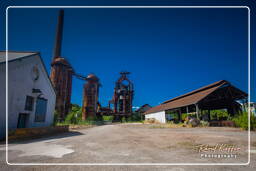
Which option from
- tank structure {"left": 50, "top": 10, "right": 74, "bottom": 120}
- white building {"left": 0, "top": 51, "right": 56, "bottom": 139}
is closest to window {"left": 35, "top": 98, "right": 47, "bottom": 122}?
white building {"left": 0, "top": 51, "right": 56, "bottom": 139}

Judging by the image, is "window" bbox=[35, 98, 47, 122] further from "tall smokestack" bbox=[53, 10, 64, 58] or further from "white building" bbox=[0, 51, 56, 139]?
"tall smokestack" bbox=[53, 10, 64, 58]

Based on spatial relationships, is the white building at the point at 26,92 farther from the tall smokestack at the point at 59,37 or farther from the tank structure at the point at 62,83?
the tall smokestack at the point at 59,37

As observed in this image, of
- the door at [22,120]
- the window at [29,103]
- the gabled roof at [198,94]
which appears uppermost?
the gabled roof at [198,94]

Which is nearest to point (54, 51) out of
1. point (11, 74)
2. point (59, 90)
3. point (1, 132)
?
point (59, 90)

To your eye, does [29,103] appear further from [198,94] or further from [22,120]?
[198,94]

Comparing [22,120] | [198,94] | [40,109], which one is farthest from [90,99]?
[198,94]

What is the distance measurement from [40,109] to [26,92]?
9.36ft

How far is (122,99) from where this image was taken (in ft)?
135

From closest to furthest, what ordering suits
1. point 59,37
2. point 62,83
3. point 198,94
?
point 198,94
point 62,83
point 59,37

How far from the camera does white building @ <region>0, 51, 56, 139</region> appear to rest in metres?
8.59

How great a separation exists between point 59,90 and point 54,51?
12.9m

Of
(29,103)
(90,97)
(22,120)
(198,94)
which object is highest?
(198,94)

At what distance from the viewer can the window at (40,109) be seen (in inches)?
474

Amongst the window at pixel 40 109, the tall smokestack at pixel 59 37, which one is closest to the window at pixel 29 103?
the window at pixel 40 109
